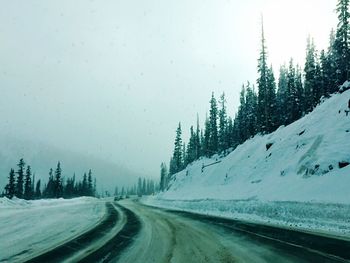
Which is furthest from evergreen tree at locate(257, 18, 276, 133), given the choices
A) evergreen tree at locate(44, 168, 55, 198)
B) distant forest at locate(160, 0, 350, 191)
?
evergreen tree at locate(44, 168, 55, 198)

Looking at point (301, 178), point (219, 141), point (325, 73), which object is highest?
point (325, 73)

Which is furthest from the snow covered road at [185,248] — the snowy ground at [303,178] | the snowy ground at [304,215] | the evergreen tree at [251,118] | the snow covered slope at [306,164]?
the evergreen tree at [251,118]

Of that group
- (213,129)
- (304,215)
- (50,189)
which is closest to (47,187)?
(50,189)

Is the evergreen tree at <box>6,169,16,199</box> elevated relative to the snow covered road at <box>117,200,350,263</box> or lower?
elevated

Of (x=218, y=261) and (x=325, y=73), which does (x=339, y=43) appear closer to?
(x=325, y=73)

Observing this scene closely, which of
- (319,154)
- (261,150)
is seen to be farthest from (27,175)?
(319,154)

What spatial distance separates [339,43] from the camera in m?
52.3

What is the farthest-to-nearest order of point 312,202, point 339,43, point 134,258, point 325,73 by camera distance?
point 325,73
point 339,43
point 312,202
point 134,258

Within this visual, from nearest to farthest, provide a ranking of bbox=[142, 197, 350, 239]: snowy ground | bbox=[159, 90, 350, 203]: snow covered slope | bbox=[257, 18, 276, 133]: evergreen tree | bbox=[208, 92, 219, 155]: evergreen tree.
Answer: bbox=[142, 197, 350, 239]: snowy ground, bbox=[159, 90, 350, 203]: snow covered slope, bbox=[257, 18, 276, 133]: evergreen tree, bbox=[208, 92, 219, 155]: evergreen tree

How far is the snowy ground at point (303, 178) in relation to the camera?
15682 millimetres

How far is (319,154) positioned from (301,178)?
90.6 inches

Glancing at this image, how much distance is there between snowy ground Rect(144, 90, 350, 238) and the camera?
15.7 meters

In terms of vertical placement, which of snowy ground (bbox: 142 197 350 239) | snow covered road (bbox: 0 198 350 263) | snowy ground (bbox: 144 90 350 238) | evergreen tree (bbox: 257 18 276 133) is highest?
evergreen tree (bbox: 257 18 276 133)

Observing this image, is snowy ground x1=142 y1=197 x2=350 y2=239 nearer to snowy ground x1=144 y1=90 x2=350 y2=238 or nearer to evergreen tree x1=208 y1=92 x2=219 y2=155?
snowy ground x1=144 y1=90 x2=350 y2=238
